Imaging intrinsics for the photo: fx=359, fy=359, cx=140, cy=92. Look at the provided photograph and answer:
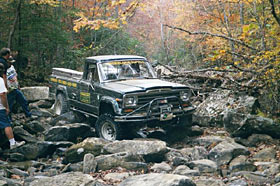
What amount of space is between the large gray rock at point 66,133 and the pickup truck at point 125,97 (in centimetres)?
52

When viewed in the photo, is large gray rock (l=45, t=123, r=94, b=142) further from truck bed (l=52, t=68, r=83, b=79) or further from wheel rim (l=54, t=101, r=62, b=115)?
wheel rim (l=54, t=101, r=62, b=115)

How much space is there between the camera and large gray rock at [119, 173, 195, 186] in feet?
16.6

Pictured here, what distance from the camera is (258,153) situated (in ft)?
24.2

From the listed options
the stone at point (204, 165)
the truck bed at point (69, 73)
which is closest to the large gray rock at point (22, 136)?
the truck bed at point (69, 73)

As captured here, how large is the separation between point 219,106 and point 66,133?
175 inches

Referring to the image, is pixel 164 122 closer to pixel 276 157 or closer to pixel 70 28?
pixel 276 157

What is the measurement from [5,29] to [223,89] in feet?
34.8

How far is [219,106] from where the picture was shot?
414 inches

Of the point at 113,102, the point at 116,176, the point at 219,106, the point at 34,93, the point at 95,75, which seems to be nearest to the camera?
the point at 116,176

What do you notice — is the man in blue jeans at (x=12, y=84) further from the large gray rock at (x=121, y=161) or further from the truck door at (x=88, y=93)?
the large gray rock at (x=121, y=161)

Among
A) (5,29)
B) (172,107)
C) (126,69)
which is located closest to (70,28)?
(5,29)

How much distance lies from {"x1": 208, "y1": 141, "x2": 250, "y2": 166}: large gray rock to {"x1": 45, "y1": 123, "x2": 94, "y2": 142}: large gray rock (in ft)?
11.9

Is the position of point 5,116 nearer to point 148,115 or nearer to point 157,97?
point 148,115

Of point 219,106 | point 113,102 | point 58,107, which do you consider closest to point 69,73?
point 58,107
